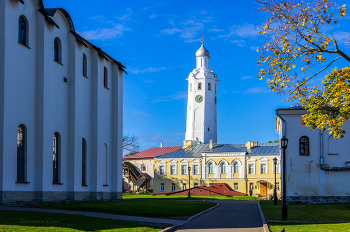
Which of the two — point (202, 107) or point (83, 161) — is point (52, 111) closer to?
point (83, 161)

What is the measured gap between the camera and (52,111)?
24984 millimetres

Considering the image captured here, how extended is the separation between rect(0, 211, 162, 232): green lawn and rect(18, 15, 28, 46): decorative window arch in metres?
10.7

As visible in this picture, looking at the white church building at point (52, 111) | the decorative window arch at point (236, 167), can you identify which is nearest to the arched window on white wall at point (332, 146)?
the white church building at point (52, 111)

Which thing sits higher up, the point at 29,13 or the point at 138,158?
the point at 29,13

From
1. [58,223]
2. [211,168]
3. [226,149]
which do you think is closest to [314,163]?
[58,223]

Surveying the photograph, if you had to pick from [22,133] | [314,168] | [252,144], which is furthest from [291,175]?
[252,144]

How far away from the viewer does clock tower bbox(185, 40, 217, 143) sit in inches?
3310

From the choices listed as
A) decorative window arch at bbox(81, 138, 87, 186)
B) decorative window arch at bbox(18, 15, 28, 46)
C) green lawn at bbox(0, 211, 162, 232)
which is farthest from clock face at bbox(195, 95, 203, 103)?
green lawn at bbox(0, 211, 162, 232)

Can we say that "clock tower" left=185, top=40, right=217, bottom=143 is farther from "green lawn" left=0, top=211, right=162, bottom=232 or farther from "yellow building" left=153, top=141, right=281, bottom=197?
"green lawn" left=0, top=211, right=162, bottom=232

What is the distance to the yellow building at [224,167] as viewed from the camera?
61.1 metres

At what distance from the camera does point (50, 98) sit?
24.6 meters

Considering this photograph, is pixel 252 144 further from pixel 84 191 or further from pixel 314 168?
pixel 84 191

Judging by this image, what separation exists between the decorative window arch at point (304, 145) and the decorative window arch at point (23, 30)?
2110 centimetres

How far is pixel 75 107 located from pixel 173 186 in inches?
1614
